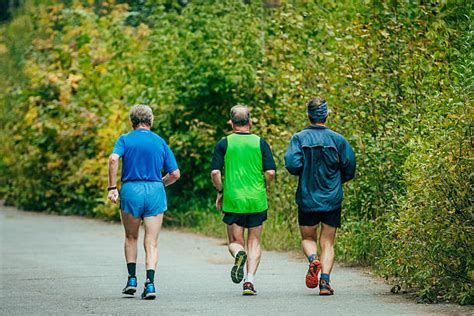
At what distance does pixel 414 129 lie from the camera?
1127 centimetres

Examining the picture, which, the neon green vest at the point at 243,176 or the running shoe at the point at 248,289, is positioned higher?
A: the neon green vest at the point at 243,176

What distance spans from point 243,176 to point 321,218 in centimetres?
84

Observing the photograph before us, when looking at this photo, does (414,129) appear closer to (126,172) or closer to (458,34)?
(458,34)

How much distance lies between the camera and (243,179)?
33.1 feet

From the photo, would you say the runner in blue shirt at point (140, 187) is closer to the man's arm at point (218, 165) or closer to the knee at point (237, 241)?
the man's arm at point (218, 165)

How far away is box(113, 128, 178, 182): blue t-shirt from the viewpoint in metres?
9.77

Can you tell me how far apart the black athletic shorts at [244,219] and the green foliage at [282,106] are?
1.25m

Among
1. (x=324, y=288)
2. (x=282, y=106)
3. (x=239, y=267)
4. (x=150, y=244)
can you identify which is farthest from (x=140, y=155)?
(x=282, y=106)

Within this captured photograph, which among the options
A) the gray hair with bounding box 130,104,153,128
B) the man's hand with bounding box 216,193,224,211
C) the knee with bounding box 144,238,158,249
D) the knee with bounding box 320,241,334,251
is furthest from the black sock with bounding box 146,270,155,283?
the knee with bounding box 320,241,334,251

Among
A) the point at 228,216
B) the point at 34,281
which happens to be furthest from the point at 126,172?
the point at 34,281

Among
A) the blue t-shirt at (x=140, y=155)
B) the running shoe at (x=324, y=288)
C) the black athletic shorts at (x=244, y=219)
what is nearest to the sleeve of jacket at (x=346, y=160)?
the black athletic shorts at (x=244, y=219)

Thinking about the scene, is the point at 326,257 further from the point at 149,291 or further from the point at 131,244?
the point at 131,244

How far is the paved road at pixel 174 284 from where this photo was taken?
29.2ft

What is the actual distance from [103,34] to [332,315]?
16.3 m
